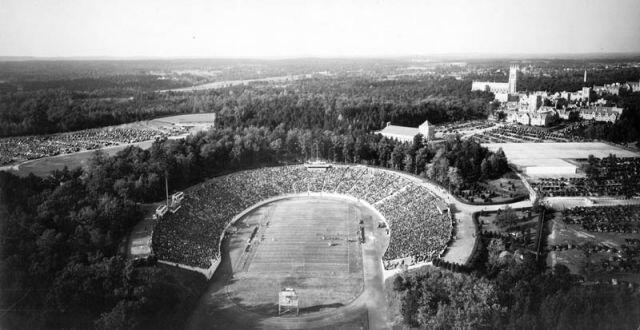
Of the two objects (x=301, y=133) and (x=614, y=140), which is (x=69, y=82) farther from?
(x=614, y=140)

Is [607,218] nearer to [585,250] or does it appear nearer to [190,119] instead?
[585,250]

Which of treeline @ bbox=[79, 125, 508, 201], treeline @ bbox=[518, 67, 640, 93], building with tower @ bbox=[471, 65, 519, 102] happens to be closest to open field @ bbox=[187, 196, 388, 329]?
treeline @ bbox=[79, 125, 508, 201]

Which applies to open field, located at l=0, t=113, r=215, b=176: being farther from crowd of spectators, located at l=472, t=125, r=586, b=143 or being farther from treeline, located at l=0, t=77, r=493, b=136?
crowd of spectators, located at l=472, t=125, r=586, b=143

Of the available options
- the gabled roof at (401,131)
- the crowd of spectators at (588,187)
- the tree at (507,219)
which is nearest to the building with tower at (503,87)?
the gabled roof at (401,131)

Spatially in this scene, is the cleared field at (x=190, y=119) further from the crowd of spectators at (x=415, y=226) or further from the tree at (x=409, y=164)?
the crowd of spectators at (x=415, y=226)

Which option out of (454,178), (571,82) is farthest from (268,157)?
(571,82)

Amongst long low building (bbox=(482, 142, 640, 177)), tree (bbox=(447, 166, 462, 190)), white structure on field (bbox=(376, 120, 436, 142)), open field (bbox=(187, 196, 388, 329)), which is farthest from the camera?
white structure on field (bbox=(376, 120, 436, 142))
